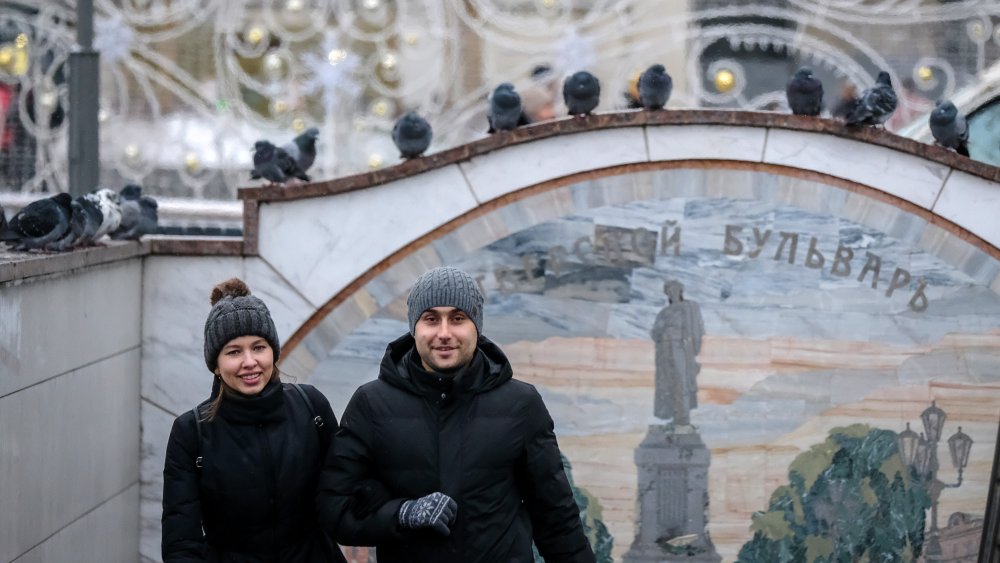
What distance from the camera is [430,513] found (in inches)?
169

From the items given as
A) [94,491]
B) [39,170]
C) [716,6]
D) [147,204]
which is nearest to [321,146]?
[39,170]

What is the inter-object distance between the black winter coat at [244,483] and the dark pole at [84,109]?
419 cm

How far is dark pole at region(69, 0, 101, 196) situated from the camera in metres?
8.38

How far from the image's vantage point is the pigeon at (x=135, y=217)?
7.41m

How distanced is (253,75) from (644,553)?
18.3 feet

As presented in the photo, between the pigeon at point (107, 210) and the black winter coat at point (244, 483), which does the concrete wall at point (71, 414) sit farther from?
the black winter coat at point (244, 483)

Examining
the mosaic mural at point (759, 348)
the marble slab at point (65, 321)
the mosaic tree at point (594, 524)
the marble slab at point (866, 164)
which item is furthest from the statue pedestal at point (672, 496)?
the marble slab at point (65, 321)

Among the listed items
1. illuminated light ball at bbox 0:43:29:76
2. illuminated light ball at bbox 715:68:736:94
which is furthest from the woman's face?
illuminated light ball at bbox 0:43:29:76

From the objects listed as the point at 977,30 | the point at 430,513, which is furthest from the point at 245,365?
the point at 977,30

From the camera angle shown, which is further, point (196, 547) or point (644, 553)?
point (644, 553)

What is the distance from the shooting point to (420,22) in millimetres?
11328

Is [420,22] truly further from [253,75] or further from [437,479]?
[437,479]

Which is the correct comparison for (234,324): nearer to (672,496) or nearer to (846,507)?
(672,496)

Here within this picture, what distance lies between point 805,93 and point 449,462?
384cm
